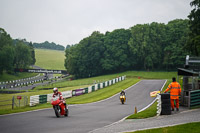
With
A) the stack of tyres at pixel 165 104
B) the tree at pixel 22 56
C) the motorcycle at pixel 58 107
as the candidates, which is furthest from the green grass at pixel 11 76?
the stack of tyres at pixel 165 104

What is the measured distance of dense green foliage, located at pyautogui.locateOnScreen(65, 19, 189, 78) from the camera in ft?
271

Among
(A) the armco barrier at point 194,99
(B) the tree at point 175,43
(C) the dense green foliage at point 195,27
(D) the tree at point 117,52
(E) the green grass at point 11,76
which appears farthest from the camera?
(D) the tree at point 117,52

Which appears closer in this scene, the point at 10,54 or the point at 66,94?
the point at 66,94

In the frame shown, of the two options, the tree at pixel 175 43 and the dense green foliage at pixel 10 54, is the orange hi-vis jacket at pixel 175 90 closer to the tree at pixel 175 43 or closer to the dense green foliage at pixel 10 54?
the tree at pixel 175 43

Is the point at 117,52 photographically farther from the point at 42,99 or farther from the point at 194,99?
the point at 194,99

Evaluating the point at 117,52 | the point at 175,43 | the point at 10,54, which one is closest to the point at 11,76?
the point at 10,54

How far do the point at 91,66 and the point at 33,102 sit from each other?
68.1 m

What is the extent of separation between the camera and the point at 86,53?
9525 centimetres

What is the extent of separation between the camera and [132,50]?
89.6m

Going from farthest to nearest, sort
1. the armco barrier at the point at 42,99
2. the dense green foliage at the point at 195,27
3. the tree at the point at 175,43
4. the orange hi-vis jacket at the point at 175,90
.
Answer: the tree at the point at 175,43
the dense green foliage at the point at 195,27
the armco barrier at the point at 42,99
the orange hi-vis jacket at the point at 175,90

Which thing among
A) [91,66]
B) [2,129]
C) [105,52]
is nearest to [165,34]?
[105,52]

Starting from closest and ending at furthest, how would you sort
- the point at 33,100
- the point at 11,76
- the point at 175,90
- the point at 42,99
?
the point at 175,90
the point at 33,100
the point at 42,99
the point at 11,76

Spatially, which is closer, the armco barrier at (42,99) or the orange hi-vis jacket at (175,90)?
the orange hi-vis jacket at (175,90)

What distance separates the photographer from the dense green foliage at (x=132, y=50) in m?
82.6
